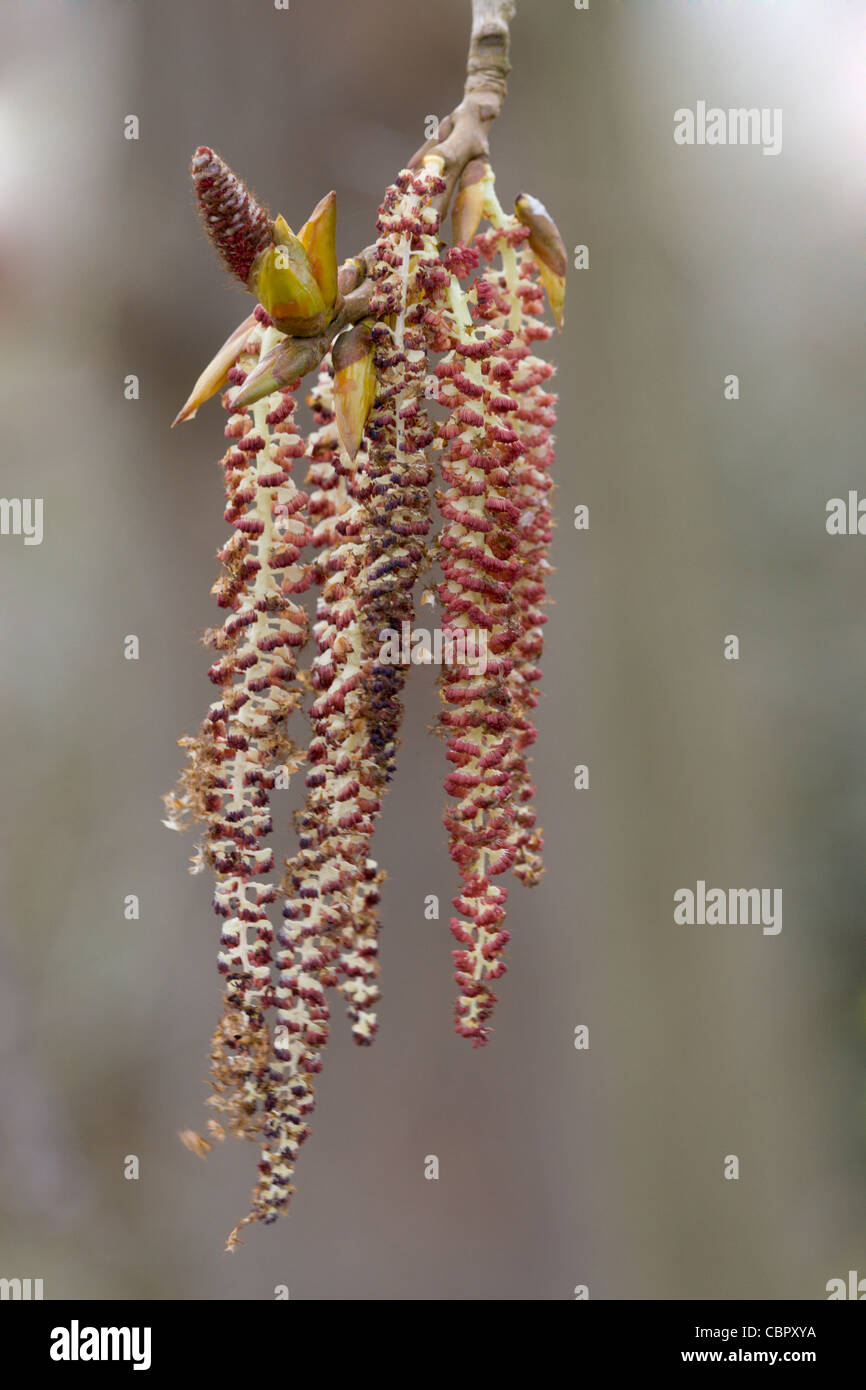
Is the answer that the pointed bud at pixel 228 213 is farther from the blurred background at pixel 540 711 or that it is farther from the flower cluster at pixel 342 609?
the blurred background at pixel 540 711

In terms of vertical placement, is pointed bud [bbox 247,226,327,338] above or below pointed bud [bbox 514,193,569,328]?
below

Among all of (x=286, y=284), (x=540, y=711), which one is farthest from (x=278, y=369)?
(x=540, y=711)

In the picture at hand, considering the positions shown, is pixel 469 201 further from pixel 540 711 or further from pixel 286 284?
pixel 540 711

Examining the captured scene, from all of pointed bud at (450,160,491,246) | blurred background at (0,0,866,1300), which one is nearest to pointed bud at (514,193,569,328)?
pointed bud at (450,160,491,246)

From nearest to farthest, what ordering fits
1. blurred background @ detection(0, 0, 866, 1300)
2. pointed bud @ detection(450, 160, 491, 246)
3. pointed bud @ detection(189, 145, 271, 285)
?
pointed bud @ detection(189, 145, 271, 285)
pointed bud @ detection(450, 160, 491, 246)
blurred background @ detection(0, 0, 866, 1300)

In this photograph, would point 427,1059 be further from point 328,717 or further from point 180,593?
point 328,717

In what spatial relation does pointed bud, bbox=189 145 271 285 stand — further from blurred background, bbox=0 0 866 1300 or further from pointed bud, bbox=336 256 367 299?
blurred background, bbox=0 0 866 1300

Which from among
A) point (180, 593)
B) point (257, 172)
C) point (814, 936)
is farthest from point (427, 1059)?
point (257, 172)
